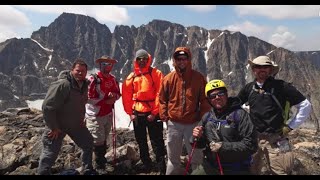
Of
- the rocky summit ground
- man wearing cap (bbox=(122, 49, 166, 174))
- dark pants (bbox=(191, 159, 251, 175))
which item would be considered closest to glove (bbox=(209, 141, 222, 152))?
dark pants (bbox=(191, 159, 251, 175))

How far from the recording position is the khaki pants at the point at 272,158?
8797 mm

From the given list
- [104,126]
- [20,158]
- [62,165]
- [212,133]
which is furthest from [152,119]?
[20,158]

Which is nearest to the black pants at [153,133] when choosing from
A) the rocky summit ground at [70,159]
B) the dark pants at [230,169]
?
the rocky summit ground at [70,159]

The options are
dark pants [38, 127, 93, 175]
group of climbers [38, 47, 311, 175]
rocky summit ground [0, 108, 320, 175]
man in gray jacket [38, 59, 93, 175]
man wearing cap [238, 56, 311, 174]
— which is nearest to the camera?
group of climbers [38, 47, 311, 175]

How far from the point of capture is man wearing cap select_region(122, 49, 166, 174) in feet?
36.4

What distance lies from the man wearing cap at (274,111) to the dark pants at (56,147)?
460 centimetres

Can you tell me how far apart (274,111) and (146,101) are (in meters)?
4.03

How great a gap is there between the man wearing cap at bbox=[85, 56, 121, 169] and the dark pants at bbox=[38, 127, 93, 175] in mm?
1103

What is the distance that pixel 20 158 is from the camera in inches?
521

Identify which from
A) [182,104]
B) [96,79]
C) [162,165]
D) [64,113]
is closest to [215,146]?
[182,104]

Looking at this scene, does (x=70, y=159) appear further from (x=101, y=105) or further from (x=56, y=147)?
(x=56, y=147)

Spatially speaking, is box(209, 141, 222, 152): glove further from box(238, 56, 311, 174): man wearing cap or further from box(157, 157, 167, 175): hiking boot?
box(157, 157, 167, 175): hiking boot

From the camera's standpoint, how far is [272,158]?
8953 millimetres
